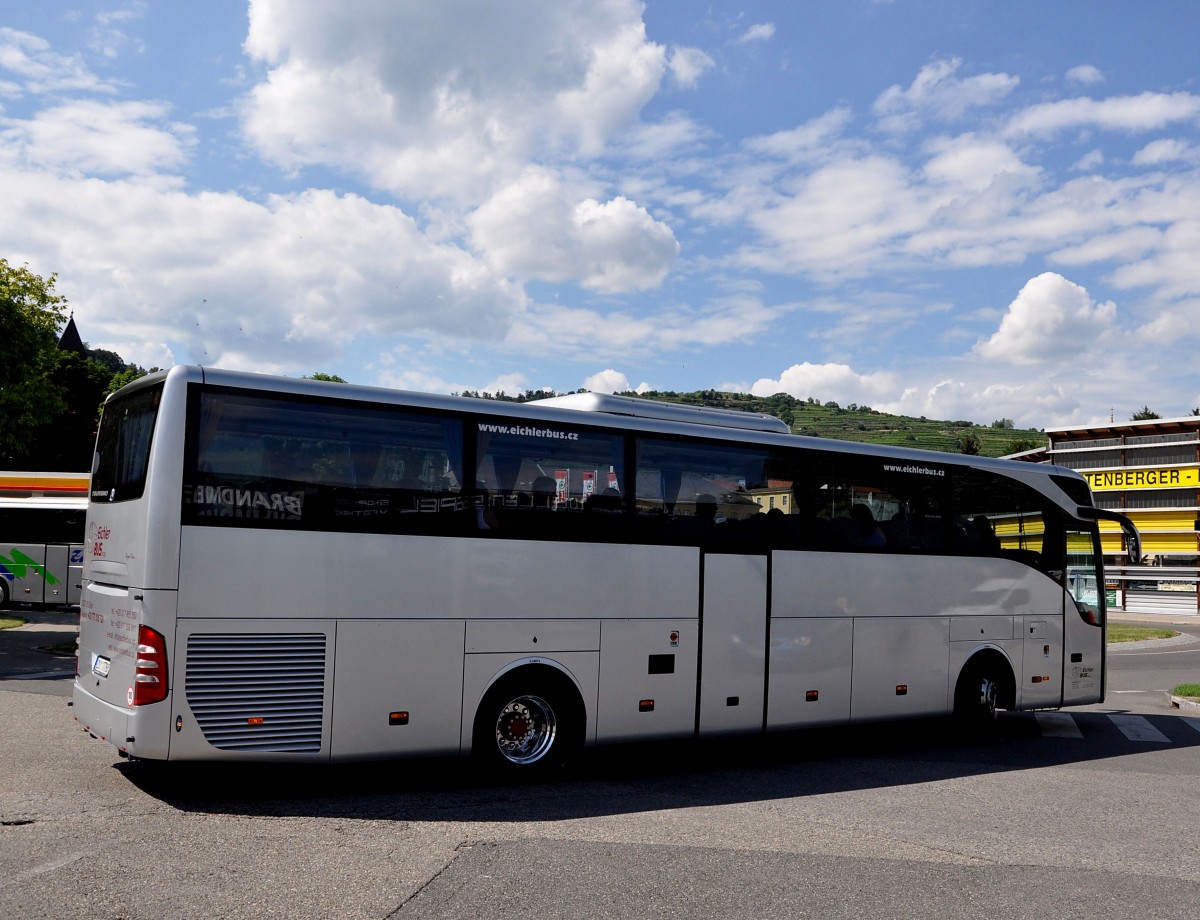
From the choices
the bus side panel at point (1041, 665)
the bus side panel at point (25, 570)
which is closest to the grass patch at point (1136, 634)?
the bus side panel at point (1041, 665)

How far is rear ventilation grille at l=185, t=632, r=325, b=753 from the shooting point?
7871 millimetres

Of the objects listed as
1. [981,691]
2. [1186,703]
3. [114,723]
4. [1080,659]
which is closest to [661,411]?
[114,723]

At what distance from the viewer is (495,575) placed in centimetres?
923

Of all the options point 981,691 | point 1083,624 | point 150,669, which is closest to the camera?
point 150,669

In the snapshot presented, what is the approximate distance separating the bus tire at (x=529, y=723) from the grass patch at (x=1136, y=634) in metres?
29.4

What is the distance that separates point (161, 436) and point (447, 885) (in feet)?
13.0

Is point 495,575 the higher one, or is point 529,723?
point 495,575

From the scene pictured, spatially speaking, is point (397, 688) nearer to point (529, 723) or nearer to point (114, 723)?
point (529, 723)

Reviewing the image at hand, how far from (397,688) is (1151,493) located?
58104mm

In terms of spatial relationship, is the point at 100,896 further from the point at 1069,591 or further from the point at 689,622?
the point at 1069,591

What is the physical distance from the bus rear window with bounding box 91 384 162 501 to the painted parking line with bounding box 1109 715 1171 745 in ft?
39.5

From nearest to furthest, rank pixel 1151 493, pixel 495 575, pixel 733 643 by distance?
pixel 495 575, pixel 733 643, pixel 1151 493

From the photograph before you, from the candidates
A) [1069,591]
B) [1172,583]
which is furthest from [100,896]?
[1172,583]

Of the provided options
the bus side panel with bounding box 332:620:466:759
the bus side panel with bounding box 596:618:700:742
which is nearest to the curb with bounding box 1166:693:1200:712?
the bus side panel with bounding box 596:618:700:742
